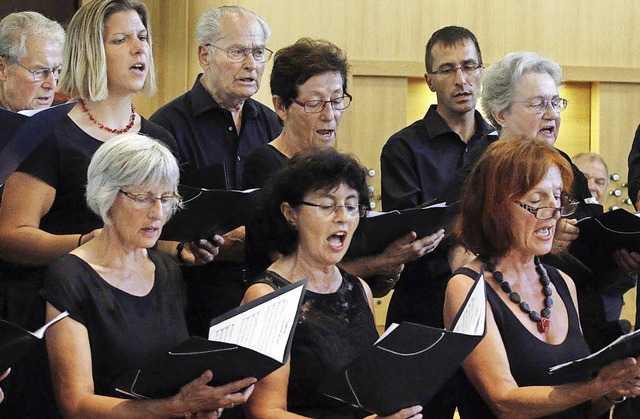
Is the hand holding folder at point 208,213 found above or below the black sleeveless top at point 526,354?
above

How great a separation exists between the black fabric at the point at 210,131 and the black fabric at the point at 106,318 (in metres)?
1.02

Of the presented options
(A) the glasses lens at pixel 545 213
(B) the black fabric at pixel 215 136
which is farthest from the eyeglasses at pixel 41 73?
(A) the glasses lens at pixel 545 213

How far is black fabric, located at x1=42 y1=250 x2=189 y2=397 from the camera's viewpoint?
9.08 feet

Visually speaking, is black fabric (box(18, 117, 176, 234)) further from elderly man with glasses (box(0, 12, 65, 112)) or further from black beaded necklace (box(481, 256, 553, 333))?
black beaded necklace (box(481, 256, 553, 333))

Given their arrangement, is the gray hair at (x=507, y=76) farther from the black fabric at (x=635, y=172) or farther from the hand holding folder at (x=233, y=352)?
the hand holding folder at (x=233, y=352)

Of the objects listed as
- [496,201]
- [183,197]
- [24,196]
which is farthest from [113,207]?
[496,201]

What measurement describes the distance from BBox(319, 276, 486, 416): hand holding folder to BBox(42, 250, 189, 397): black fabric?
0.48 metres

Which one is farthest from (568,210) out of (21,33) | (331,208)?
(21,33)

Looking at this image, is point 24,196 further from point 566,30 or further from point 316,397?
point 566,30

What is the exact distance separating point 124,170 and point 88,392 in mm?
564

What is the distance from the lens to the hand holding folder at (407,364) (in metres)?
2.46

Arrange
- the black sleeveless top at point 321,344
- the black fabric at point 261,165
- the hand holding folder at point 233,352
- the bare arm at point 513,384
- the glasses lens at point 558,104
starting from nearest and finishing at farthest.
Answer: the hand holding folder at point 233,352
the bare arm at point 513,384
the black sleeveless top at point 321,344
the black fabric at point 261,165
the glasses lens at point 558,104

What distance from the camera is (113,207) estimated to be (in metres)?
→ 2.92

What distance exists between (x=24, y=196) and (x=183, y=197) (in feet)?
1.56
